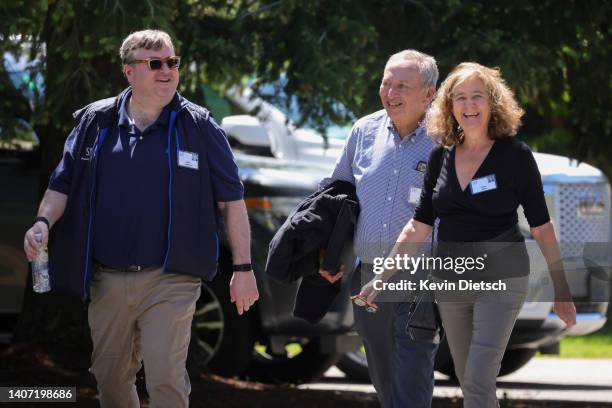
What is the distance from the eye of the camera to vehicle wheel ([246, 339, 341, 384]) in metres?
9.59

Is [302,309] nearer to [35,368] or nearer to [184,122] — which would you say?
[184,122]

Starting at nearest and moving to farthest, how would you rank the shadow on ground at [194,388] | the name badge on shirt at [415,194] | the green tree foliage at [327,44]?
1. the name badge on shirt at [415,194]
2. the green tree foliage at [327,44]
3. the shadow on ground at [194,388]

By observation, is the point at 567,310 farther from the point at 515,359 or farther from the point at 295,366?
the point at 515,359

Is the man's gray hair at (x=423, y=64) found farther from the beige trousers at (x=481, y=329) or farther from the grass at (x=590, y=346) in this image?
the grass at (x=590, y=346)

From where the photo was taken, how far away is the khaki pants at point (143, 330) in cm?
530

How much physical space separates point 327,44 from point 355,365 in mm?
3969

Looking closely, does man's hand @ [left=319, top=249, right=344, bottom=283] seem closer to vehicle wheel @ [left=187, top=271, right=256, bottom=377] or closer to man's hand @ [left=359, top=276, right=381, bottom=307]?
man's hand @ [left=359, top=276, right=381, bottom=307]

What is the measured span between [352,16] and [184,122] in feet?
7.76

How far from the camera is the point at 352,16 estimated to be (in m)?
7.54

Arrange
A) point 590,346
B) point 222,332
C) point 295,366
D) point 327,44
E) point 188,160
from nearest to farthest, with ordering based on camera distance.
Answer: point 188,160
point 327,44
point 222,332
point 295,366
point 590,346

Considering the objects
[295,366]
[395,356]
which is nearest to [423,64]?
[395,356]

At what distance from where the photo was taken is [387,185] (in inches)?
230

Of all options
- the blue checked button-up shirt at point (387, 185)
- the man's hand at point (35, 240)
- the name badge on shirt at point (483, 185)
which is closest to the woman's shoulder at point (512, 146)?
the name badge on shirt at point (483, 185)

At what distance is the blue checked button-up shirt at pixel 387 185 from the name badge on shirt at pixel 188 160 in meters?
0.93
